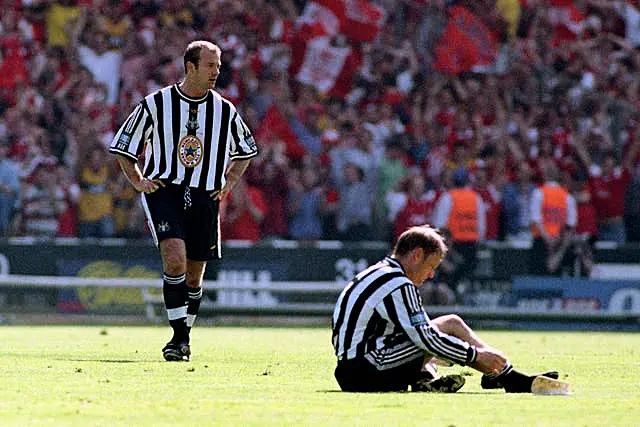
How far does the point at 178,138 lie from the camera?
12.3 m

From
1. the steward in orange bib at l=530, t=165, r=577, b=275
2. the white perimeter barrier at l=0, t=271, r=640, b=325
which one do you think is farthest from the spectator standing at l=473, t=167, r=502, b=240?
the white perimeter barrier at l=0, t=271, r=640, b=325

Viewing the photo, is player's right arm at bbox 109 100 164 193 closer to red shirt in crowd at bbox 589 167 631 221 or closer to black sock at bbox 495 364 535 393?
black sock at bbox 495 364 535 393

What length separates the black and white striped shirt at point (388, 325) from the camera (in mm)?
8602

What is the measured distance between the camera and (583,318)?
69.2ft

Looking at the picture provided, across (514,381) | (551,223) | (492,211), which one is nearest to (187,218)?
(514,381)

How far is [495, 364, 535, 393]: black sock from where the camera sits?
8812mm

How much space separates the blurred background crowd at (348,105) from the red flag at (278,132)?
0.07 feet

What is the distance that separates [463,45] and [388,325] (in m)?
14.7

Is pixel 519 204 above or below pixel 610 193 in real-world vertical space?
below

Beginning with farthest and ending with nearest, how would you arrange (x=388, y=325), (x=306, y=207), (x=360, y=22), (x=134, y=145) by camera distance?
(x=360, y=22), (x=306, y=207), (x=134, y=145), (x=388, y=325)

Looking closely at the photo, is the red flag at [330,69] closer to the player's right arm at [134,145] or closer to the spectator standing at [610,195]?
the spectator standing at [610,195]

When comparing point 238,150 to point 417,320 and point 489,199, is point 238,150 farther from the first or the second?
point 489,199

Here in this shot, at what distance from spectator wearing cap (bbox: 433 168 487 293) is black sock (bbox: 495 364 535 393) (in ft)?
39.3

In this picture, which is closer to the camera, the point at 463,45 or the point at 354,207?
the point at 354,207
